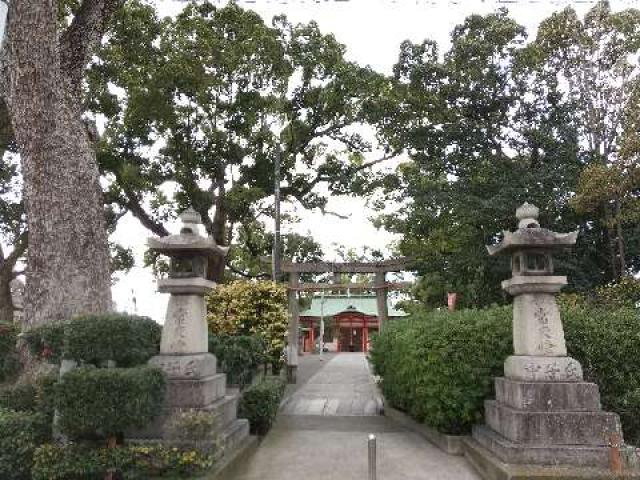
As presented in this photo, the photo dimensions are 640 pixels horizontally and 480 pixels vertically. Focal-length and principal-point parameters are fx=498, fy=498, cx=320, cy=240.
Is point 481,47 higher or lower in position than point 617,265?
higher

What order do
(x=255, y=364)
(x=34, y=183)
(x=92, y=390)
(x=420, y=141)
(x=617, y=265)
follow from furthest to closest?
(x=420, y=141), (x=617, y=265), (x=255, y=364), (x=34, y=183), (x=92, y=390)

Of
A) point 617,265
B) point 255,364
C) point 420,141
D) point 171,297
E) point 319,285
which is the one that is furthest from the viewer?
point 319,285

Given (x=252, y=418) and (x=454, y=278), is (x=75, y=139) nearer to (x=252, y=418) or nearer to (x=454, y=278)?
(x=252, y=418)

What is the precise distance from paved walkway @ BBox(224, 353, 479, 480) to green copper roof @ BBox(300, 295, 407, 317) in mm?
27959

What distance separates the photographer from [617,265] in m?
12.7

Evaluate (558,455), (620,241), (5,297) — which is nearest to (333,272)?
(620,241)

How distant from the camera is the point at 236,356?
9234mm

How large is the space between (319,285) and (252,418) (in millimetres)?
8958

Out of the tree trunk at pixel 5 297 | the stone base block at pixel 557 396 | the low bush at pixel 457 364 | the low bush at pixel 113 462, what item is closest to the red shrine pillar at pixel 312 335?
the tree trunk at pixel 5 297

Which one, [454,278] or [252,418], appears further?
[454,278]

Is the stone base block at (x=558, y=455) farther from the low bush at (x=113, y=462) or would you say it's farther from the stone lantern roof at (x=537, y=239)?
the low bush at (x=113, y=462)

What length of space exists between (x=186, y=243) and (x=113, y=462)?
2.67 metres

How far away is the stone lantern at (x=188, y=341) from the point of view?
19.7 feet

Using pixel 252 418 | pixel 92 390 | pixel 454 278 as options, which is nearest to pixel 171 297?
pixel 92 390
